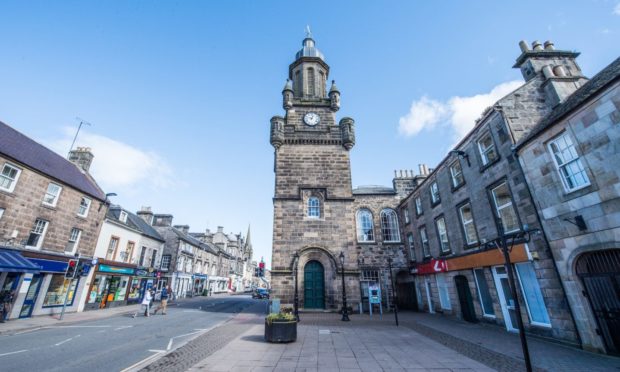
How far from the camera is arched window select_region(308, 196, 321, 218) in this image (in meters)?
18.3

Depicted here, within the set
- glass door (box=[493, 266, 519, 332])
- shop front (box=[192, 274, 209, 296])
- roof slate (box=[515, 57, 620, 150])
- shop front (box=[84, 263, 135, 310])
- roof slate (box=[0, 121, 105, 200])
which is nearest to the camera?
roof slate (box=[515, 57, 620, 150])

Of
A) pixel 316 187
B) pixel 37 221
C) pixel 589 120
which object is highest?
pixel 316 187

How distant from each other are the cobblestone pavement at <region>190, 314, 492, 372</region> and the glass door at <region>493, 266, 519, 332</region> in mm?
3830

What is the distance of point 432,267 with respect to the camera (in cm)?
1567

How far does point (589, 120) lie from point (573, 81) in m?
5.32

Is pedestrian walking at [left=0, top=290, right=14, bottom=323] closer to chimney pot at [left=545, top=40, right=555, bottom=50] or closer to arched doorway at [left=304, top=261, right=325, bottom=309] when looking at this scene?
arched doorway at [left=304, top=261, right=325, bottom=309]

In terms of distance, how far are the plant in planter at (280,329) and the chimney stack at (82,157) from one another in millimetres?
21003

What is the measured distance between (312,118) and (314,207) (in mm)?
7503

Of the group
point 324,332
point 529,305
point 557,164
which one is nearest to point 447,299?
point 529,305

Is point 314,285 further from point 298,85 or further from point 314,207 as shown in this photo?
point 298,85

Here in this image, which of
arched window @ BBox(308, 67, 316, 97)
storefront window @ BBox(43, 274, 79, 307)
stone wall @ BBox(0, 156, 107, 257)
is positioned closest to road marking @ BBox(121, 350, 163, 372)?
stone wall @ BBox(0, 156, 107, 257)

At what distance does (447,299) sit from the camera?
592 inches

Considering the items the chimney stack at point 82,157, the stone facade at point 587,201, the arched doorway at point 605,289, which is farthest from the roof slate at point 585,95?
the chimney stack at point 82,157

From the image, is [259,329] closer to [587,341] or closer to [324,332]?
[324,332]
